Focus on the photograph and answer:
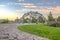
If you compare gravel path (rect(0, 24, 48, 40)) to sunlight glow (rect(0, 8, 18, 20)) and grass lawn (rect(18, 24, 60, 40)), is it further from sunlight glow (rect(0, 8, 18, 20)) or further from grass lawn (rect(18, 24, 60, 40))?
sunlight glow (rect(0, 8, 18, 20))

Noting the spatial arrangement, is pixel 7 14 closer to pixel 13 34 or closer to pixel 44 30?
pixel 13 34

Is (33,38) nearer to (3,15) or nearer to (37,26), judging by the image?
(37,26)

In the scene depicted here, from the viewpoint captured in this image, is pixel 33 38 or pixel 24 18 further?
pixel 24 18

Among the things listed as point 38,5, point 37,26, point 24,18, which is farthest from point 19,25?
point 38,5

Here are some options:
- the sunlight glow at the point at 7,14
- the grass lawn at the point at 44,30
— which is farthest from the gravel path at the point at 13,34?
the sunlight glow at the point at 7,14

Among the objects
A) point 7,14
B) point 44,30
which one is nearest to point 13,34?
point 7,14

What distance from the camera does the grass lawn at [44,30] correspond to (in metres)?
3.10

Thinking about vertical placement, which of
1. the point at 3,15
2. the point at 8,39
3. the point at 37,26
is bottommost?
the point at 8,39

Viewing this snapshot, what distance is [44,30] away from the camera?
3.17 meters

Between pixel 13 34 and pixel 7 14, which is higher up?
pixel 7 14

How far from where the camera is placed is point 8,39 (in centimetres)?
310

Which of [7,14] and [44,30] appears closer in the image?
[44,30]

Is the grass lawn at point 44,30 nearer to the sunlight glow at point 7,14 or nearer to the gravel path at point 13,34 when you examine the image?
the gravel path at point 13,34

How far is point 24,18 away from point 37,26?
332mm
